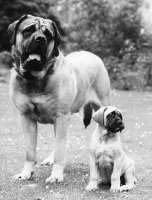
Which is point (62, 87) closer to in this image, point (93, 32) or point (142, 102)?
point (142, 102)

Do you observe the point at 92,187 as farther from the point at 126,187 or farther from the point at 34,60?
the point at 34,60

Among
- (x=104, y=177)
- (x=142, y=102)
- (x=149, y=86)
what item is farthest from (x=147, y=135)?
(x=149, y=86)

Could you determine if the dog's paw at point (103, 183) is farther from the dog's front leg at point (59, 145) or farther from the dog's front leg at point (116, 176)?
the dog's front leg at point (59, 145)

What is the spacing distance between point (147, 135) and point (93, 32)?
562 inches

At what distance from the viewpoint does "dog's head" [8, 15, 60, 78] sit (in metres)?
4.75

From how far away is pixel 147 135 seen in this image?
866 centimetres

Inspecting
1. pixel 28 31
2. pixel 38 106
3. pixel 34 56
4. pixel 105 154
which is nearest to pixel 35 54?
pixel 34 56

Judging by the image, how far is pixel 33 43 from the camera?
15.4 feet

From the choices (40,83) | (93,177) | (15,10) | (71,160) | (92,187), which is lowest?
(15,10)

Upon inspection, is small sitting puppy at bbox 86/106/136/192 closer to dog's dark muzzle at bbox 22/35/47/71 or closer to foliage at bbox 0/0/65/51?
dog's dark muzzle at bbox 22/35/47/71

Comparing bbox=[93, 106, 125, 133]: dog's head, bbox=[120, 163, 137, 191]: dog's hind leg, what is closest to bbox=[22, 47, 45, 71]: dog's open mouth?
bbox=[93, 106, 125, 133]: dog's head

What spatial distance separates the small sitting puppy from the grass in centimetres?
14

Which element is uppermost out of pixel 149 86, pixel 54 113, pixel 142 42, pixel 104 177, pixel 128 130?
pixel 54 113

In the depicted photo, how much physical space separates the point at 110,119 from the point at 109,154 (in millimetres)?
403
